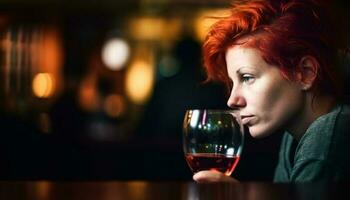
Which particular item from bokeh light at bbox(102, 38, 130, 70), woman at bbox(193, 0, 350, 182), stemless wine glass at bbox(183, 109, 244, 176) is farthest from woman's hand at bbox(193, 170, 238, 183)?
bokeh light at bbox(102, 38, 130, 70)

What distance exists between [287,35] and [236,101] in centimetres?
17

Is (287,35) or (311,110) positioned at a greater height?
(287,35)

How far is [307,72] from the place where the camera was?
5.12 ft

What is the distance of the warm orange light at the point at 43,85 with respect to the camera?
588 centimetres

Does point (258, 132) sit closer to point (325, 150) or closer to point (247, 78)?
point (247, 78)

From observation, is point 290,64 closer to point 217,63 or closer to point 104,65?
point 217,63

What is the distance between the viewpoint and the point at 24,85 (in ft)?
18.8

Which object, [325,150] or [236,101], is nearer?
[325,150]

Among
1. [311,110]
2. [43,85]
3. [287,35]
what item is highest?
[287,35]

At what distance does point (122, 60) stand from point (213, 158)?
18.3 feet

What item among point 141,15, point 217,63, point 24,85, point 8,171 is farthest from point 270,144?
point 141,15

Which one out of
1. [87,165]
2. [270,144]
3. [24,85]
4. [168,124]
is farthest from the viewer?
[24,85]

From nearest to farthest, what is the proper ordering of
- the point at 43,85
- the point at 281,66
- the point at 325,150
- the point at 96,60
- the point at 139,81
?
1. the point at 325,150
2. the point at 281,66
3. the point at 43,85
4. the point at 96,60
5. the point at 139,81

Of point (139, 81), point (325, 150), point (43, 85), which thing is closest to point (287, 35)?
point (325, 150)
